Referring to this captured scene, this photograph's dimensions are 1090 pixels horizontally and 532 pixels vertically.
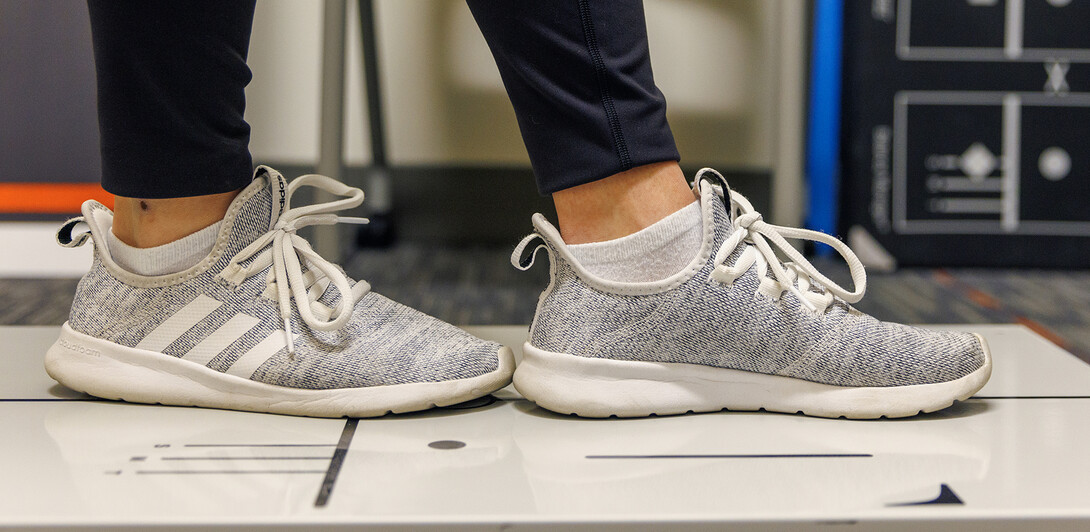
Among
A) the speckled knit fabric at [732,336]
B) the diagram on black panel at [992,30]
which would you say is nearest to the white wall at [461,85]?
the diagram on black panel at [992,30]

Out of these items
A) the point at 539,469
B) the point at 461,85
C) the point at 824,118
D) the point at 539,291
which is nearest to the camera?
the point at 539,469

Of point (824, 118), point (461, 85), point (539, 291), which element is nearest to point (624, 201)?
point (539, 291)

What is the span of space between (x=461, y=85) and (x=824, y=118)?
0.76 m

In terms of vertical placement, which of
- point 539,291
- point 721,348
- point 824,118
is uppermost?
point 824,118

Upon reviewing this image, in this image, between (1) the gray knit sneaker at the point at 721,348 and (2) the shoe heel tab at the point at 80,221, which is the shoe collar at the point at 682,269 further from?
(2) the shoe heel tab at the point at 80,221

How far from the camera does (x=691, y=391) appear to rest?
508mm

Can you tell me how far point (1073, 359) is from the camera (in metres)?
0.64

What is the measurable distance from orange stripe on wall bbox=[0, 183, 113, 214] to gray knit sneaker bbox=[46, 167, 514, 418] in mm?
991

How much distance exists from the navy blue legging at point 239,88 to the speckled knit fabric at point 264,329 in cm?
4

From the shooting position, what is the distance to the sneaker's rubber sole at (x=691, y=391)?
0.49 metres

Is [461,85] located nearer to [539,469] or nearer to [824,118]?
[824,118]

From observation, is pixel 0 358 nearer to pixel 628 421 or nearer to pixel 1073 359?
pixel 628 421

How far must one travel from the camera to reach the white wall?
5.65ft

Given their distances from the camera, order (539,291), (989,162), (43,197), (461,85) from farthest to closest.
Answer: (461,85)
(989,162)
(43,197)
(539,291)
